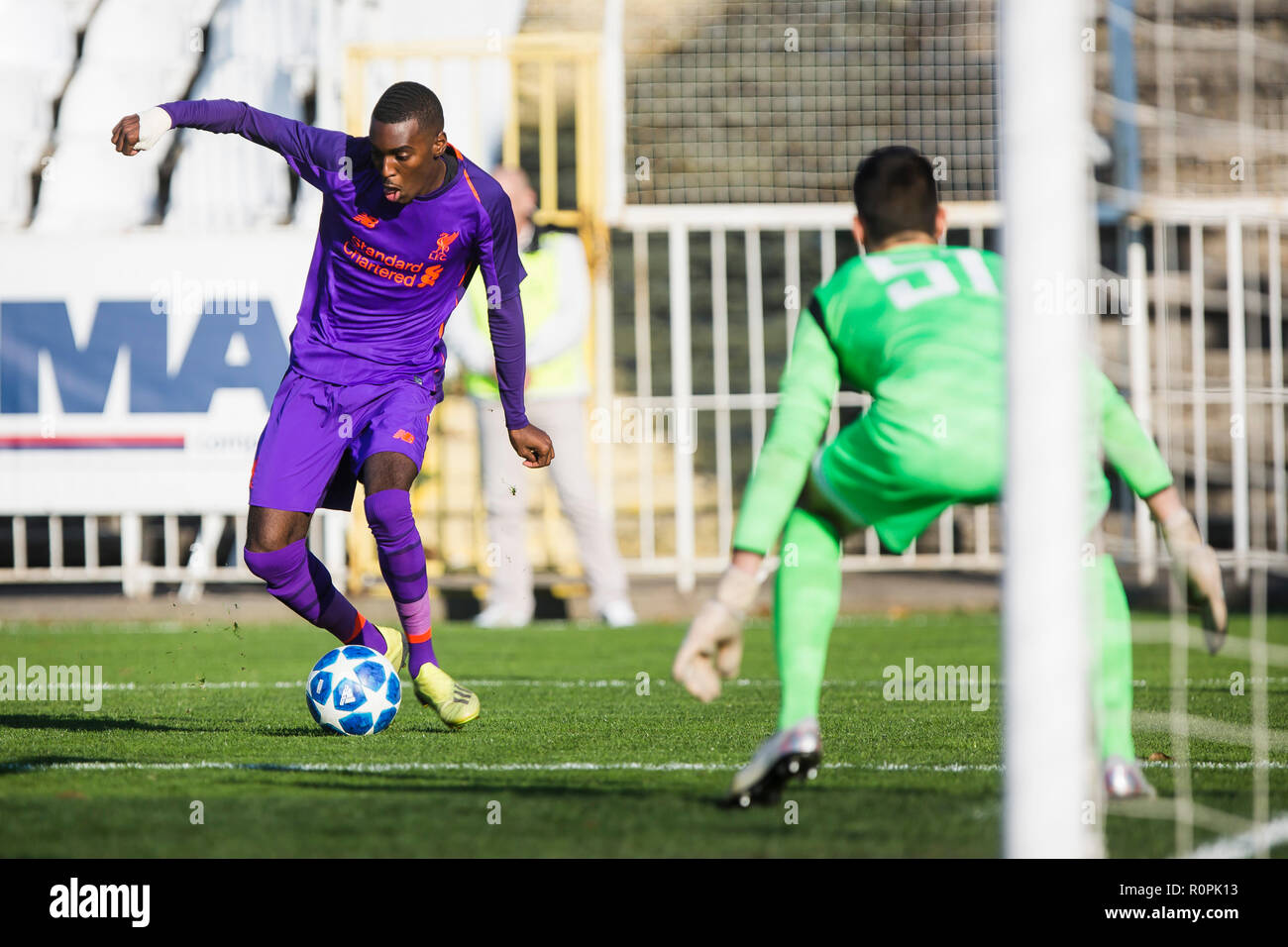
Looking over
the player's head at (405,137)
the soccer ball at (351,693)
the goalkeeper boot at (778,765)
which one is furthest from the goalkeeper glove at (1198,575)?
the player's head at (405,137)

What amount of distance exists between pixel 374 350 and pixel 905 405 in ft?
7.47

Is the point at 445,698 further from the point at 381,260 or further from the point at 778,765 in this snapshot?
the point at 778,765

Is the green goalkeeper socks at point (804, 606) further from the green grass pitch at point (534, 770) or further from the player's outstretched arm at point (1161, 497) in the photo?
the player's outstretched arm at point (1161, 497)

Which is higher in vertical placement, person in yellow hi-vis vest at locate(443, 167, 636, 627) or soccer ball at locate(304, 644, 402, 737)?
person in yellow hi-vis vest at locate(443, 167, 636, 627)

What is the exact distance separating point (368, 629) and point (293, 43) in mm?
6438

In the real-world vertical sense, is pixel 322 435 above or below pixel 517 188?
below

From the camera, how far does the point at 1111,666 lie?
3684 mm

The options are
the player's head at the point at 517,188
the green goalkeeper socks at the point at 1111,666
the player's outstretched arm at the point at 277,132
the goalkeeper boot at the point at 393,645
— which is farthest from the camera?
the player's head at the point at 517,188

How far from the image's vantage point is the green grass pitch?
3.22 metres

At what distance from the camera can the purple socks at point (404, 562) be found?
5195 mm

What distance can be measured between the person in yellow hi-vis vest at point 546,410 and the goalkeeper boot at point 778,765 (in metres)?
6.26

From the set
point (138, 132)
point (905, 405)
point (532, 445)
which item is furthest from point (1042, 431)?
point (138, 132)

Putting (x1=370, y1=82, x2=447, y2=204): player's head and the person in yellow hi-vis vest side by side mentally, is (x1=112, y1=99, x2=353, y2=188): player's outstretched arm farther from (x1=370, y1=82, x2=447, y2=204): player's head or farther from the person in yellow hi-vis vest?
the person in yellow hi-vis vest

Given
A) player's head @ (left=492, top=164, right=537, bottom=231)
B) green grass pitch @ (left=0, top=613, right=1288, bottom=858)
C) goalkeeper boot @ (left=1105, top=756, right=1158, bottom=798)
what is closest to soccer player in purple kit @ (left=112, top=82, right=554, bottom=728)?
green grass pitch @ (left=0, top=613, right=1288, bottom=858)
